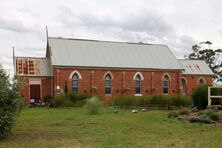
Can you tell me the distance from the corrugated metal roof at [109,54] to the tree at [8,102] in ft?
104

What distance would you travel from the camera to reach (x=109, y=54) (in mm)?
54250

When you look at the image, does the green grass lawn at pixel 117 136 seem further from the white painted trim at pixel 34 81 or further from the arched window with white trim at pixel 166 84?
the arched window with white trim at pixel 166 84

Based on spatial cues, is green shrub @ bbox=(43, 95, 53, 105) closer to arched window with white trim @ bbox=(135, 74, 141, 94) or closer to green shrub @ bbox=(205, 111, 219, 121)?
arched window with white trim @ bbox=(135, 74, 141, 94)

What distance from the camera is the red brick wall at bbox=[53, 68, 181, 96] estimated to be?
5019 centimetres

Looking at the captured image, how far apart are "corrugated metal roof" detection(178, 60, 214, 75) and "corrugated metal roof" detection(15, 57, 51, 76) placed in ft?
62.7

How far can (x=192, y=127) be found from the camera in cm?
2102

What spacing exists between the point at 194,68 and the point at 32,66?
75.1ft

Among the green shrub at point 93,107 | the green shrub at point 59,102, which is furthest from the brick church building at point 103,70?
the green shrub at point 93,107

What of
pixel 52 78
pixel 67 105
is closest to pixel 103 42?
pixel 52 78

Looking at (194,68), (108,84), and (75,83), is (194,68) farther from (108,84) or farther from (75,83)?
(75,83)

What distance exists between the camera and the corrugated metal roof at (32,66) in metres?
50.5

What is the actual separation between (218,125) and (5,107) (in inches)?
425

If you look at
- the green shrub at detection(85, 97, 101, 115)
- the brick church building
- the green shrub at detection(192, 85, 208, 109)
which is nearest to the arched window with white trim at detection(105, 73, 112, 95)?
the brick church building

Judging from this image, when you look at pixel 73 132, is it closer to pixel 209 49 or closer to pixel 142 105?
pixel 142 105
